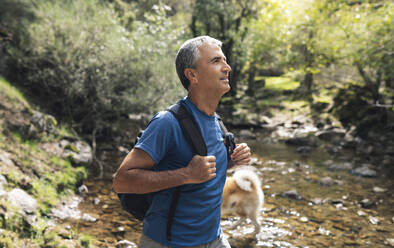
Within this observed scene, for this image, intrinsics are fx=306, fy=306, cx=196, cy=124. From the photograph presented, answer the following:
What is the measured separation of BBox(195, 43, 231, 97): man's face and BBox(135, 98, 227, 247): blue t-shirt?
246 millimetres

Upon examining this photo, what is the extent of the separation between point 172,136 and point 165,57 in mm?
11816

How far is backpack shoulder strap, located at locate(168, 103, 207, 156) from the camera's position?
2156 millimetres

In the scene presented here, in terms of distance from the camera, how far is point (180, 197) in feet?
7.04

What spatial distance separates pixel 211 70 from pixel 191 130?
50 centimetres

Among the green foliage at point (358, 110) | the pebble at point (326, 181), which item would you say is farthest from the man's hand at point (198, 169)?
the green foliage at point (358, 110)

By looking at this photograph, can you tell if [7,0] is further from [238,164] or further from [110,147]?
[238,164]

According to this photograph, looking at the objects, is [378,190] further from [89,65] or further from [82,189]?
[89,65]

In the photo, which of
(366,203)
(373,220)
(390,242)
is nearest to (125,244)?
(390,242)

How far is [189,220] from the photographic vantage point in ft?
7.04

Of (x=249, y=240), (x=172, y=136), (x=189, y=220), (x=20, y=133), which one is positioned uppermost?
(x=172, y=136)

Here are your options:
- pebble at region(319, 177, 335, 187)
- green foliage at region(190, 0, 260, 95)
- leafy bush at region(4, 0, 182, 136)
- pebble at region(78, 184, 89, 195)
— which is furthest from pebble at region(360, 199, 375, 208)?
green foliage at region(190, 0, 260, 95)

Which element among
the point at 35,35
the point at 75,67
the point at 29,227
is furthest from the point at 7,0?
the point at 29,227

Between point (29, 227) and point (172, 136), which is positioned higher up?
point (172, 136)

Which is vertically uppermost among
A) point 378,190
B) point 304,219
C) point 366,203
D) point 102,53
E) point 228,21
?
point 228,21
